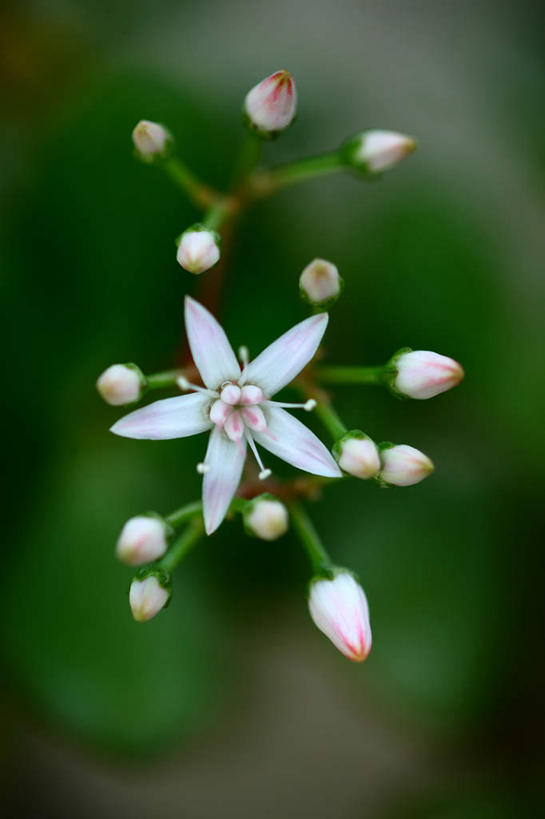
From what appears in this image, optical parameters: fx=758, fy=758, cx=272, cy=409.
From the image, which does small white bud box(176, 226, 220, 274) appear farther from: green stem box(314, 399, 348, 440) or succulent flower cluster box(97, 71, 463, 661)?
green stem box(314, 399, 348, 440)

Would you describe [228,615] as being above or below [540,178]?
below

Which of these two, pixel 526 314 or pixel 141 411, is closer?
pixel 141 411

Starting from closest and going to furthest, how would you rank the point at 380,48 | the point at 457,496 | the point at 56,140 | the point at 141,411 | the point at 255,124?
the point at 141,411 < the point at 255,124 < the point at 56,140 < the point at 457,496 < the point at 380,48

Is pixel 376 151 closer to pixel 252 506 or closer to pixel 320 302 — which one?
pixel 320 302

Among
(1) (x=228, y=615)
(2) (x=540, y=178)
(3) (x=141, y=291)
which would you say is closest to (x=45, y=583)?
(1) (x=228, y=615)

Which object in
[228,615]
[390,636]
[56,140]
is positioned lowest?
[390,636]

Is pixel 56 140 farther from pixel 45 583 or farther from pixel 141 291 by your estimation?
pixel 45 583
